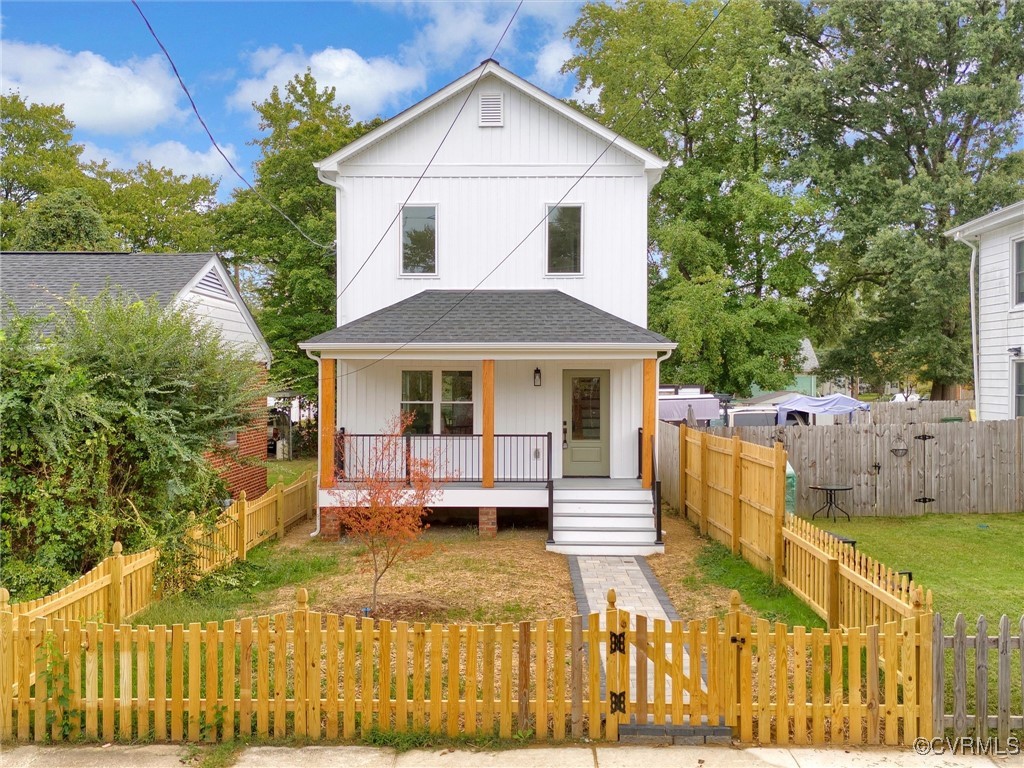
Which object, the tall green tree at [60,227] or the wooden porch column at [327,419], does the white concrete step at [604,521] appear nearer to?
the wooden porch column at [327,419]

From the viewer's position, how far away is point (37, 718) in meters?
5.03

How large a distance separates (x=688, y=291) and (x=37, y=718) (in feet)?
67.6

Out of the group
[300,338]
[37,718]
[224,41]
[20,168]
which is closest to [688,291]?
[300,338]

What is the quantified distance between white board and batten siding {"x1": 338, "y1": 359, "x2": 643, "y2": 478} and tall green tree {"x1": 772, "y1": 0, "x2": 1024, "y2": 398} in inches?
602

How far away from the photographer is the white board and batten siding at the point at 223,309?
46.3ft

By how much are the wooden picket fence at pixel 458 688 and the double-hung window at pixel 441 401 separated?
9001 mm

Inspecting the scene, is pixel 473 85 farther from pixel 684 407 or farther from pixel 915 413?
pixel 915 413

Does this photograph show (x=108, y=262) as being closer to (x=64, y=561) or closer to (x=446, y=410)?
(x=446, y=410)

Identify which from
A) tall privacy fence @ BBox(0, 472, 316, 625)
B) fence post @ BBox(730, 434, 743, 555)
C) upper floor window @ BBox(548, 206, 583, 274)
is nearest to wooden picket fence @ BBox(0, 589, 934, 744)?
tall privacy fence @ BBox(0, 472, 316, 625)

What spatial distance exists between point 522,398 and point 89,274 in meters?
8.71

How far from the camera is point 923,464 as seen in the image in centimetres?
1421

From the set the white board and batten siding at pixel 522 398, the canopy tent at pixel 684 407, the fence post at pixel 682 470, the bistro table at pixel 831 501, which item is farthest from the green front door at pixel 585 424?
the canopy tent at pixel 684 407

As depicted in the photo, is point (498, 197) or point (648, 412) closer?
point (648, 412)

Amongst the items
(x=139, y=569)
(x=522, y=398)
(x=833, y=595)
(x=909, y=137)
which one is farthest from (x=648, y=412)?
(x=909, y=137)
